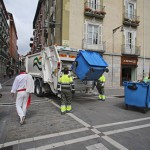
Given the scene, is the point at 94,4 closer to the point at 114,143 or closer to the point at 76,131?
the point at 76,131

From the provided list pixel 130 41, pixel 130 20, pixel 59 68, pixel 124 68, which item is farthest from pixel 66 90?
pixel 130 20

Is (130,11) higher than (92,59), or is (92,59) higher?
(130,11)

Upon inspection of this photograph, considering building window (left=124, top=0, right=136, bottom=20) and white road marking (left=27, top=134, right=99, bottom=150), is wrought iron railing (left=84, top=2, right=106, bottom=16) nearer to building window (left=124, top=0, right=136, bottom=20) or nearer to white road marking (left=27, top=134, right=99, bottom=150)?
building window (left=124, top=0, right=136, bottom=20)

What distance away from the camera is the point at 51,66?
9.78 metres

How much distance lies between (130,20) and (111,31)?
2.95 meters

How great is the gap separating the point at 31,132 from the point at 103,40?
16260 millimetres

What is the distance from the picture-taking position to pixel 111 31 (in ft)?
66.9

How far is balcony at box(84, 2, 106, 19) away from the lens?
18987 mm

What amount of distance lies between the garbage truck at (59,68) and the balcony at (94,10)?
31.0ft

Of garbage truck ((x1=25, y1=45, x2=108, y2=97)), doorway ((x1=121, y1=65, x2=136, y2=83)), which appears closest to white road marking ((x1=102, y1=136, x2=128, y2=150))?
garbage truck ((x1=25, y1=45, x2=108, y2=97))

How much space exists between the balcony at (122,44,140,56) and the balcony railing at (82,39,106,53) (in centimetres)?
262

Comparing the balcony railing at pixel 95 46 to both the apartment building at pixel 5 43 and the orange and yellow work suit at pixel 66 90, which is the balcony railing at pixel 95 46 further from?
the apartment building at pixel 5 43

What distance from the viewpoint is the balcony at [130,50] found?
2102 cm

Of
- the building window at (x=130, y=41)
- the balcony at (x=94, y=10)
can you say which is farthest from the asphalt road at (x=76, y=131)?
the building window at (x=130, y=41)
